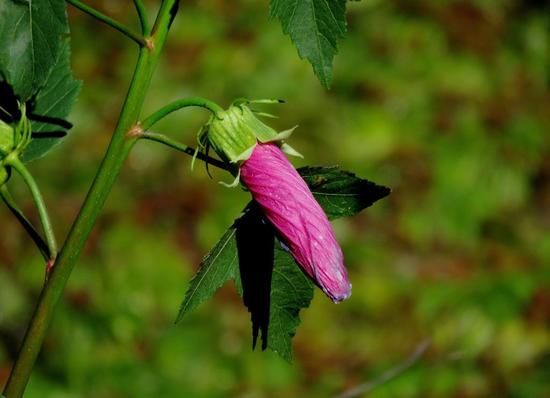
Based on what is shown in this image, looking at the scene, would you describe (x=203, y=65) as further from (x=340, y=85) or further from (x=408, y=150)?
(x=408, y=150)

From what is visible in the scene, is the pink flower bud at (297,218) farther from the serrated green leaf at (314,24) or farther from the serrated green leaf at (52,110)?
the serrated green leaf at (52,110)

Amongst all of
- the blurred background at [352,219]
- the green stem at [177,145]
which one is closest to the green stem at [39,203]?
the green stem at [177,145]

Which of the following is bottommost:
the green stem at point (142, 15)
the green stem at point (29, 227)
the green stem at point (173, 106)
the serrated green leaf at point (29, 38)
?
the green stem at point (29, 227)

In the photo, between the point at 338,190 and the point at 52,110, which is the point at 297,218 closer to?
the point at 338,190

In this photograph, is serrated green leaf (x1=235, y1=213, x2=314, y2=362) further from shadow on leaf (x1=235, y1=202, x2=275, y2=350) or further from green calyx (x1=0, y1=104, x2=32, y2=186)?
green calyx (x1=0, y1=104, x2=32, y2=186)

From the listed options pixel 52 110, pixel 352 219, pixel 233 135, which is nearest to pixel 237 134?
pixel 233 135

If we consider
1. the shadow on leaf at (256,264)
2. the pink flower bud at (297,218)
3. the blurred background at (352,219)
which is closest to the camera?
the pink flower bud at (297,218)
